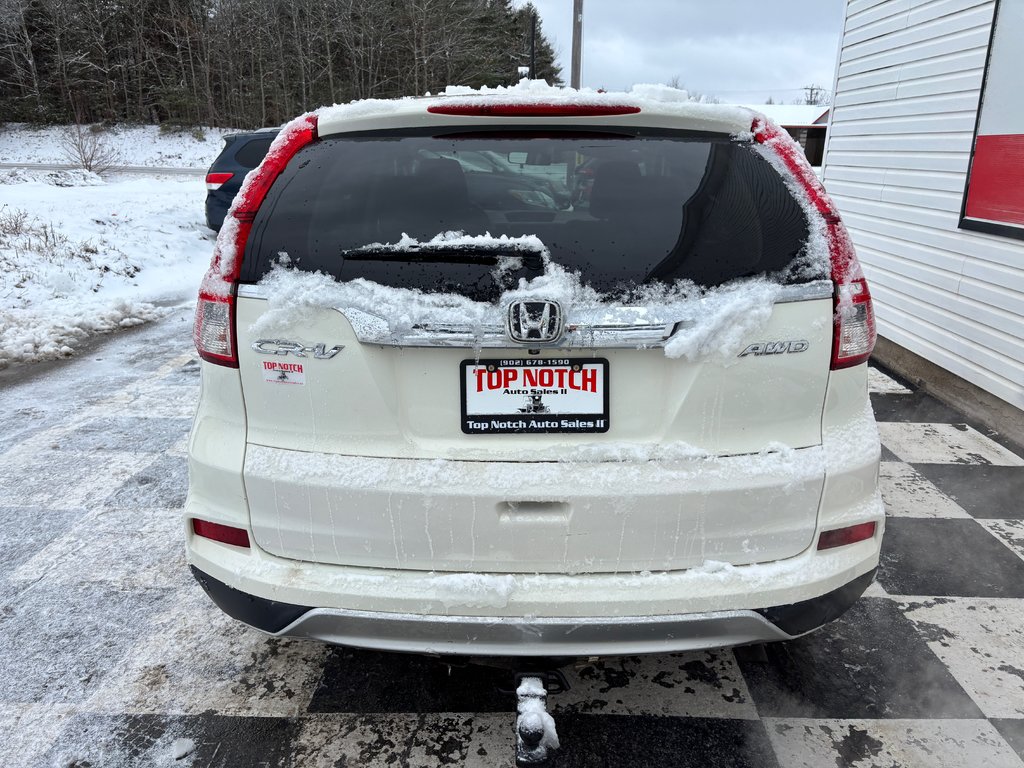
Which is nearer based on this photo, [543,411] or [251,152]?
[543,411]

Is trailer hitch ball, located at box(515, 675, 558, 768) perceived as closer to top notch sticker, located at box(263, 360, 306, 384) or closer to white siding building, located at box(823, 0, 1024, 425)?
top notch sticker, located at box(263, 360, 306, 384)

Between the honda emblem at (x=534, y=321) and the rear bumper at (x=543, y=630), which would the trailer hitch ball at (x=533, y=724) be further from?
the honda emblem at (x=534, y=321)

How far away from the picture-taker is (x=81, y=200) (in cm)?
1216

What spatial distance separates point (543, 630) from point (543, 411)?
0.53 m

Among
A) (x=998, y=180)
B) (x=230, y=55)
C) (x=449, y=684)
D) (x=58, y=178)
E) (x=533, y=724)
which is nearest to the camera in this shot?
(x=533, y=724)

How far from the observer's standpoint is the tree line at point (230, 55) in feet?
124

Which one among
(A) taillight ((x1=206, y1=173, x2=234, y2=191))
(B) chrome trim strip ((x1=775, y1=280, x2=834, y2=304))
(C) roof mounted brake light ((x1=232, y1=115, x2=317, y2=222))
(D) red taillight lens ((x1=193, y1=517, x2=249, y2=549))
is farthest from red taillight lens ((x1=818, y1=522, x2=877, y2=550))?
(A) taillight ((x1=206, y1=173, x2=234, y2=191))

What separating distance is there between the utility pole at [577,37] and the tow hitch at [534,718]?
1879cm

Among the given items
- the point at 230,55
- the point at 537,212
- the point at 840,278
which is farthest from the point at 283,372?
the point at 230,55

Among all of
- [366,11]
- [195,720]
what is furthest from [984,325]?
[366,11]

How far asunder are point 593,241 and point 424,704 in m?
1.52

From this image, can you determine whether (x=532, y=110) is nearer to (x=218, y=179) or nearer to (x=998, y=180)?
(x=998, y=180)

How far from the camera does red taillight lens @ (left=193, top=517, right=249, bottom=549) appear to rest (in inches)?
75.5

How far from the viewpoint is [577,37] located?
1844 centimetres
